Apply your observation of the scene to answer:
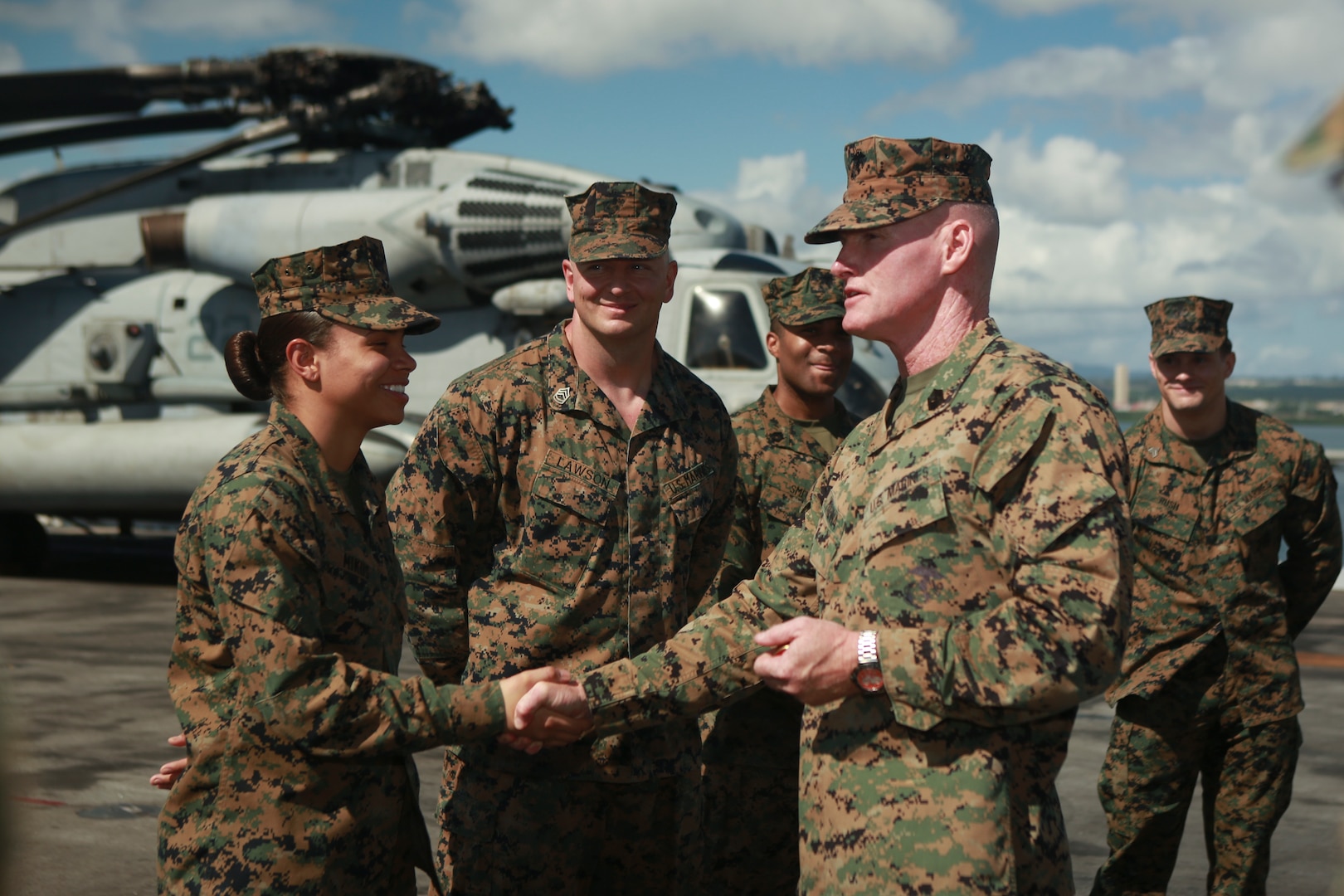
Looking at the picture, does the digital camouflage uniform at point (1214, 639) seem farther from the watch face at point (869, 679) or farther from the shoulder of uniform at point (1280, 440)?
the watch face at point (869, 679)

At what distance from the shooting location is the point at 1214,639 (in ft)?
13.9

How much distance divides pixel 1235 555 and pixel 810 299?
5.55 ft

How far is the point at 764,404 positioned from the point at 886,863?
250cm

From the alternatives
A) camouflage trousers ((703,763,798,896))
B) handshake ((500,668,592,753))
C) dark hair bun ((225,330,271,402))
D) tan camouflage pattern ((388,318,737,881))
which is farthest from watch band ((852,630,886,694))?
camouflage trousers ((703,763,798,896))

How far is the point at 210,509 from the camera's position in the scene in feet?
8.05

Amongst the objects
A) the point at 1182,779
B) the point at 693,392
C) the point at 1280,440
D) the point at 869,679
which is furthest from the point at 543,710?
the point at 1280,440

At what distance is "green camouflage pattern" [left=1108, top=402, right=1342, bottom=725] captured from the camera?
13.9 ft

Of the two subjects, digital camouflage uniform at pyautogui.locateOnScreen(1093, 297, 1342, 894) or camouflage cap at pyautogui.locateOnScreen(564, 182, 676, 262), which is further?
digital camouflage uniform at pyautogui.locateOnScreen(1093, 297, 1342, 894)

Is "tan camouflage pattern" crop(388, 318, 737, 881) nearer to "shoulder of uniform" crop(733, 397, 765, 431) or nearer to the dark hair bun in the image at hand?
the dark hair bun

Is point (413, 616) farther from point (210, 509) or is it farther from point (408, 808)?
point (210, 509)

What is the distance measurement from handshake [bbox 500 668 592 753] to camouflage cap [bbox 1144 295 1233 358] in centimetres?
262

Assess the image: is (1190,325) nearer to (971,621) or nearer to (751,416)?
(751,416)

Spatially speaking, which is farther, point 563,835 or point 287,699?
point 563,835

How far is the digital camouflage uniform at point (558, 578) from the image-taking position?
10.1ft
